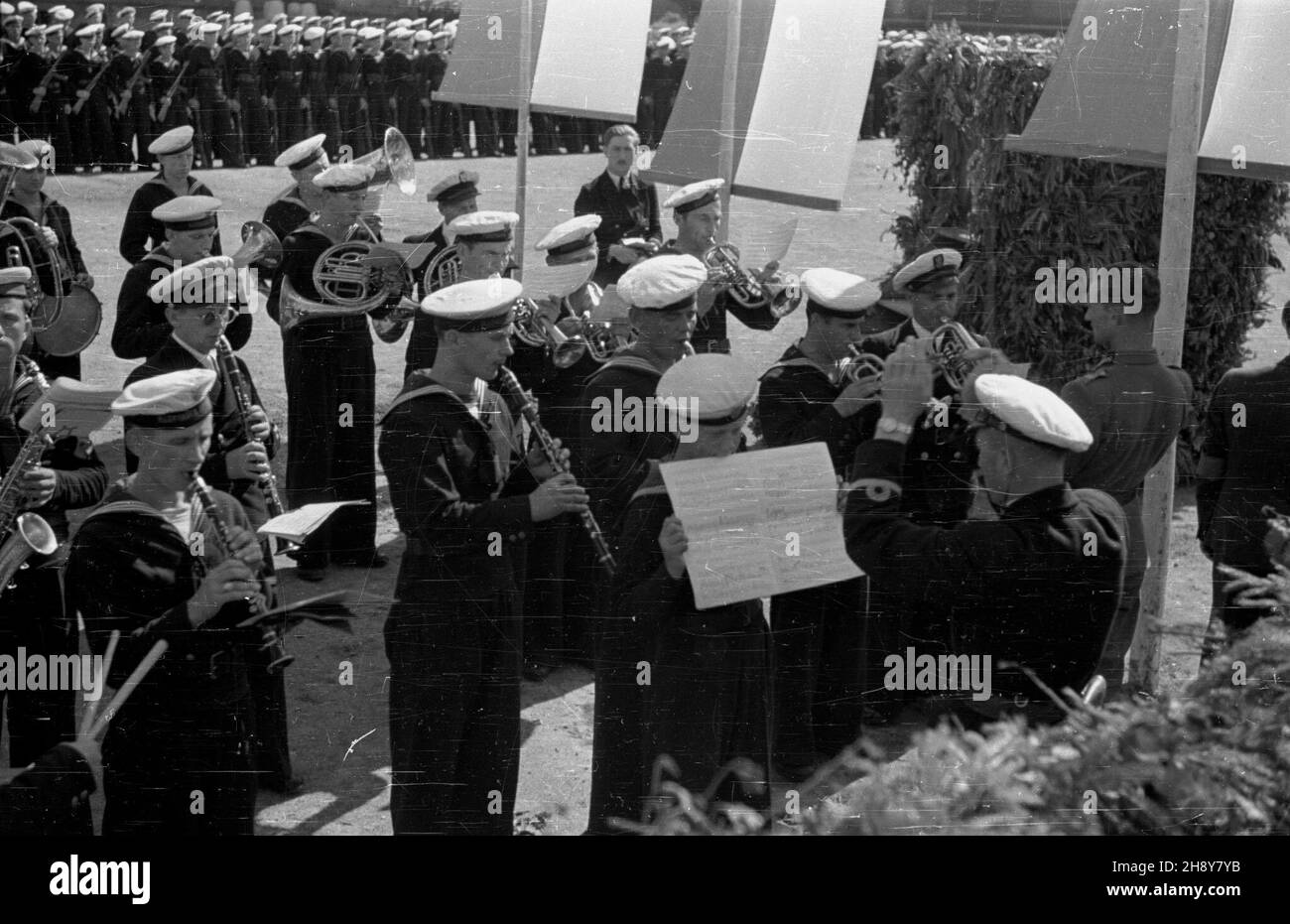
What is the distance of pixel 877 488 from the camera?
4.52 metres

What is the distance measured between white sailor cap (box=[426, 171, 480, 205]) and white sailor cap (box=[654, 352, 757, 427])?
3.80 feet

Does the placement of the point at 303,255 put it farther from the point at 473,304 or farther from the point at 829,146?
the point at 829,146

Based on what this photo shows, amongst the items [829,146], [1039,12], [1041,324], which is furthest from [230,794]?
[1039,12]

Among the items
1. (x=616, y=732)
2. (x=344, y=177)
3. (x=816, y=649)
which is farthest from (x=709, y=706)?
(x=344, y=177)

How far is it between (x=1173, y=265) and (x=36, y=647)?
157 inches

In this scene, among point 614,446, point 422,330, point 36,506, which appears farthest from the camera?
point 422,330

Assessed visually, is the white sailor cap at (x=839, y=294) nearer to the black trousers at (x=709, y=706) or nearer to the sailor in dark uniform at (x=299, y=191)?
the black trousers at (x=709, y=706)

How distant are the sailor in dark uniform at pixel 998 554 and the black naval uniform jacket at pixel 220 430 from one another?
1880 millimetres

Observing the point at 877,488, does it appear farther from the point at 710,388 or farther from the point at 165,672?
the point at 165,672

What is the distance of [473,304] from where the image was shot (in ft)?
14.6

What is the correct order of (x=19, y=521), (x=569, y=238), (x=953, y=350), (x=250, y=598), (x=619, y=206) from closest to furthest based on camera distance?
(x=250, y=598) → (x=19, y=521) → (x=953, y=350) → (x=569, y=238) → (x=619, y=206)

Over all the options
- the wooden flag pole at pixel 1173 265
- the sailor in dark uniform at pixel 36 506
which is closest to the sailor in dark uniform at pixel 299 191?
the sailor in dark uniform at pixel 36 506

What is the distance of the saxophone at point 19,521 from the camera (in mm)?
4293
